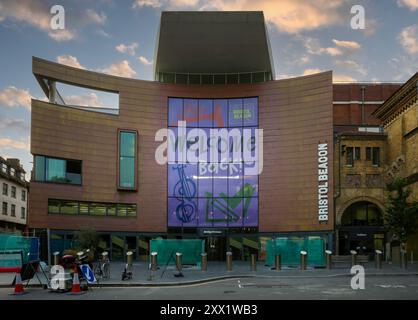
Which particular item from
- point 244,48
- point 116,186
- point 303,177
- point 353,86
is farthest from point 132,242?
point 353,86

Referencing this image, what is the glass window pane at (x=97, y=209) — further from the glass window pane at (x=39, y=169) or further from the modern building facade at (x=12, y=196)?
the modern building facade at (x=12, y=196)

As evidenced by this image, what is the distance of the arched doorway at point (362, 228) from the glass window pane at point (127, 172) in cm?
1953

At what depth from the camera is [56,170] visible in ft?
150

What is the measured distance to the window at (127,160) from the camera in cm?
4903

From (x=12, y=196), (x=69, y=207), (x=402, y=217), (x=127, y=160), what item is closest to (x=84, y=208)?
→ (x=69, y=207)

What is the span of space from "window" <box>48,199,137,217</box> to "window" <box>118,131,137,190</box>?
201cm

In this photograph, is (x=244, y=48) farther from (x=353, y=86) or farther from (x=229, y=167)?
(x=353, y=86)

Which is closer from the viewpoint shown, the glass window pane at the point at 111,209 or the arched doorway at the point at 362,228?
the arched doorway at the point at 362,228

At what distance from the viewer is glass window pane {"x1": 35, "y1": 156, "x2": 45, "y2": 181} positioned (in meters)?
44.7

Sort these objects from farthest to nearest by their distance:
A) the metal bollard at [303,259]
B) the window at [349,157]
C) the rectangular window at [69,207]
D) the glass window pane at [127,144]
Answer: the glass window pane at [127,144], the window at [349,157], the rectangular window at [69,207], the metal bollard at [303,259]

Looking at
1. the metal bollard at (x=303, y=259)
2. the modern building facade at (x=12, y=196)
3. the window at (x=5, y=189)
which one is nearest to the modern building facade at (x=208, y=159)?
the metal bollard at (x=303, y=259)

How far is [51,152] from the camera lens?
45375 mm

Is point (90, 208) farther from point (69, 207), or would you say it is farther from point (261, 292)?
point (261, 292)

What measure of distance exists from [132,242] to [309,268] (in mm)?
19587
